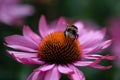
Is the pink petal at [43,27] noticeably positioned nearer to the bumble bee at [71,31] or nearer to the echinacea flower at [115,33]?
the bumble bee at [71,31]

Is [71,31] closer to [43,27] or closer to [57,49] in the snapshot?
[57,49]

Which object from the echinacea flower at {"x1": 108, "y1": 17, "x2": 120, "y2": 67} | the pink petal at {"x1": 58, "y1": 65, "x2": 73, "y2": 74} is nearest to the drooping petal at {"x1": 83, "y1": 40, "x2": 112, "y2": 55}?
the pink petal at {"x1": 58, "y1": 65, "x2": 73, "y2": 74}

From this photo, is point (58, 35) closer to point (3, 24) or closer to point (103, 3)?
point (3, 24)

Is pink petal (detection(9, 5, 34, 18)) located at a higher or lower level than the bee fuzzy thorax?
A: higher

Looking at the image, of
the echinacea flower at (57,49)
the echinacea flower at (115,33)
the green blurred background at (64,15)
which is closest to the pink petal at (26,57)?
the echinacea flower at (57,49)

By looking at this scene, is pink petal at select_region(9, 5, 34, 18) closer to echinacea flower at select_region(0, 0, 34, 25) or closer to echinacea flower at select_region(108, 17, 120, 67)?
echinacea flower at select_region(0, 0, 34, 25)
